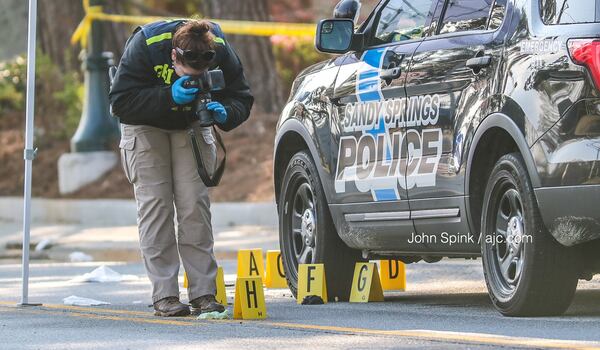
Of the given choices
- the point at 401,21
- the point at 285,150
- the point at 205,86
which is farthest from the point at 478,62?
the point at 285,150

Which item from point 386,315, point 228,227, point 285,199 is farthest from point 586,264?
point 228,227

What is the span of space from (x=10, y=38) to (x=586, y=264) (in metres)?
26.0

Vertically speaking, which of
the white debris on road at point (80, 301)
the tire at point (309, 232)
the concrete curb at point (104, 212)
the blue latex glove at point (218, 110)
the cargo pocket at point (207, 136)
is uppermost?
the blue latex glove at point (218, 110)

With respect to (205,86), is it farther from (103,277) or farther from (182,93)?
(103,277)

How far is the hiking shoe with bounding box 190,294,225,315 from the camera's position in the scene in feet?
27.2

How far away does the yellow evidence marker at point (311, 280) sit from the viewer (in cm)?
906

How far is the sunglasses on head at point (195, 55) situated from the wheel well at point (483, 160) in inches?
57.4

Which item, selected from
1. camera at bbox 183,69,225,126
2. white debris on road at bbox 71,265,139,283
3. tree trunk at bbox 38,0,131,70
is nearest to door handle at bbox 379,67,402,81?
camera at bbox 183,69,225,126

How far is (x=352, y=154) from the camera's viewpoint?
8.97 meters

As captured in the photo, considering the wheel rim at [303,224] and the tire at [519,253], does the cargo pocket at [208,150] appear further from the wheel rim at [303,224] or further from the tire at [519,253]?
the tire at [519,253]

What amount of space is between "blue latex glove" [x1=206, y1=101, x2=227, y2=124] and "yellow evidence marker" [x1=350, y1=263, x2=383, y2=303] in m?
1.56

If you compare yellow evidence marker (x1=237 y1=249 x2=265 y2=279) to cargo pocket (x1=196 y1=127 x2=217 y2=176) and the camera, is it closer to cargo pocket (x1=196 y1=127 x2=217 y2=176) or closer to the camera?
cargo pocket (x1=196 y1=127 x2=217 y2=176)

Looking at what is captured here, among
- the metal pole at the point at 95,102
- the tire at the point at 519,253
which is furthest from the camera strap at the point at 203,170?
the metal pole at the point at 95,102

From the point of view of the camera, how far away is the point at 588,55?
6.92 metres
